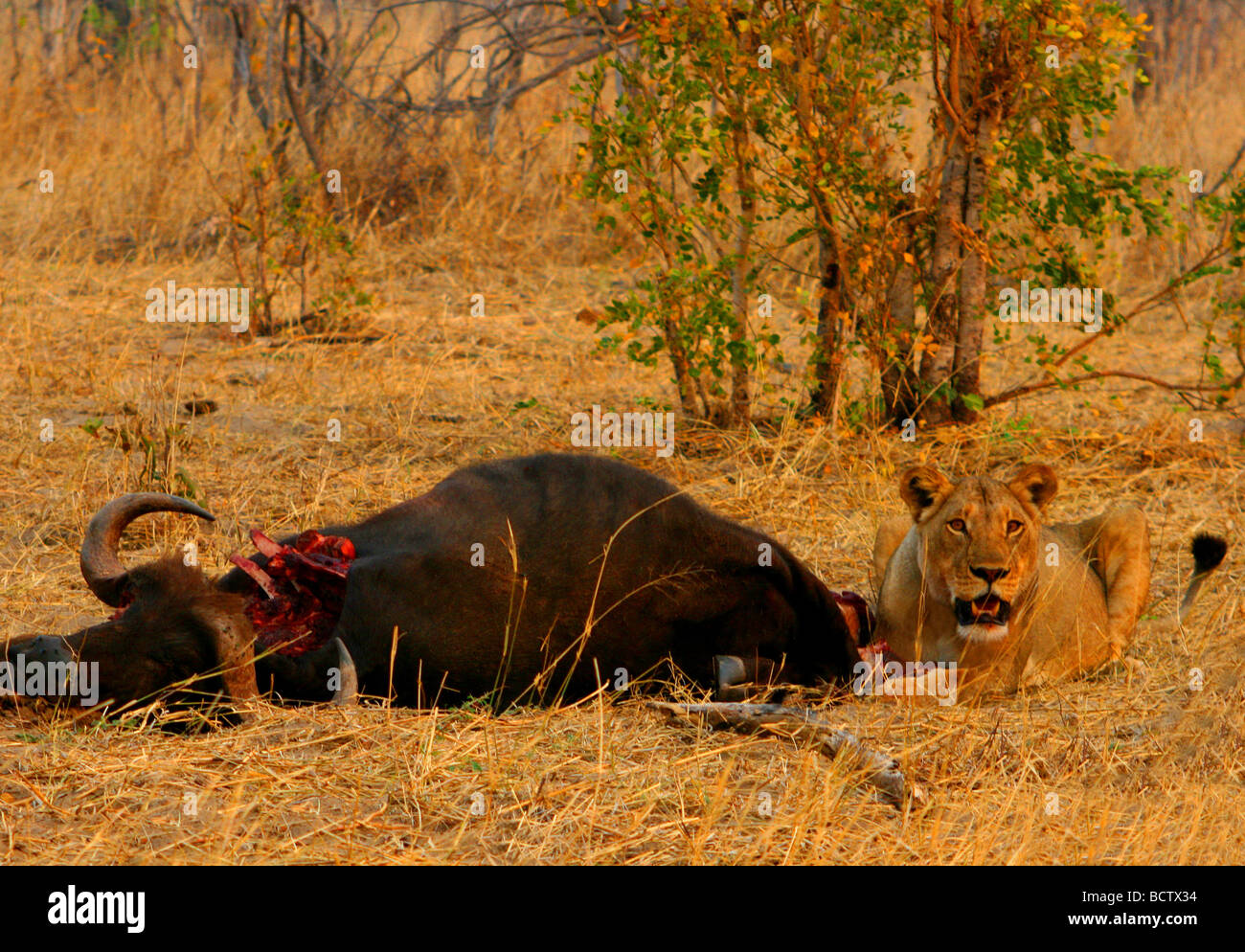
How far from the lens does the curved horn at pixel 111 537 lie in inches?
139

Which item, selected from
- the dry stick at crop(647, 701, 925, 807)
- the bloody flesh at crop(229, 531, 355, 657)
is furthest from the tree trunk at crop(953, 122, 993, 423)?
the bloody flesh at crop(229, 531, 355, 657)

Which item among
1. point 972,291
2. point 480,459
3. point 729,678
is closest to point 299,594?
point 729,678

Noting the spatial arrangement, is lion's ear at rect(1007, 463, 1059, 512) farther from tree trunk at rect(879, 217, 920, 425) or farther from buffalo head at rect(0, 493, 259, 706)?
buffalo head at rect(0, 493, 259, 706)

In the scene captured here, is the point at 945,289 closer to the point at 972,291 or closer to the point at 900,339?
the point at 972,291

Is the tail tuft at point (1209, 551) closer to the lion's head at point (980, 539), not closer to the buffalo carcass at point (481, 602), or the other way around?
the lion's head at point (980, 539)

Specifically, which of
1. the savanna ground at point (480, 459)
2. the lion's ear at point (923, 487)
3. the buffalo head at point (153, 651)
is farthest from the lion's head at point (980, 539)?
the buffalo head at point (153, 651)

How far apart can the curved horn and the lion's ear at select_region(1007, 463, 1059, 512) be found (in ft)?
7.15

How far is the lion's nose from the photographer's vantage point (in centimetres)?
371

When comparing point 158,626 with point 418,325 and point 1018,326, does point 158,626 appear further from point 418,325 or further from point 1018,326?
point 1018,326

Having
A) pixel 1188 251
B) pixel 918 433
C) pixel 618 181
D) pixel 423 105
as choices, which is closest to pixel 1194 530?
pixel 918 433

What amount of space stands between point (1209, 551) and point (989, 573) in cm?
97

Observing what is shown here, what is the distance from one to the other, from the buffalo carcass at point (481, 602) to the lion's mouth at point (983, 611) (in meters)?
0.32

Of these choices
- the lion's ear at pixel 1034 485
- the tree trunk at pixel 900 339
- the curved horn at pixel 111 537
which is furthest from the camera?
the tree trunk at pixel 900 339

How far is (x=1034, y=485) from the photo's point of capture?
3941 millimetres
